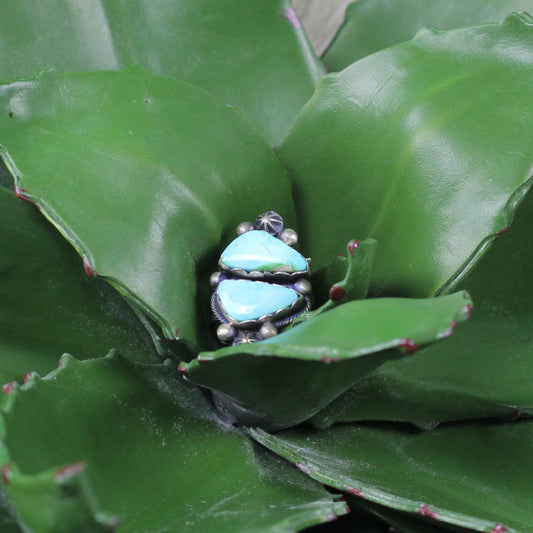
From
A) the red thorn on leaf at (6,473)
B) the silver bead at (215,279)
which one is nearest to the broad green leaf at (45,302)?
the silver bead at (215,279)

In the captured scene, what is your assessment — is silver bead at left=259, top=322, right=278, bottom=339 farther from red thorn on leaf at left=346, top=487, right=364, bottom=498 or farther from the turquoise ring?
red thorn on leaf at left=346, top=487, right=364, bottom=498

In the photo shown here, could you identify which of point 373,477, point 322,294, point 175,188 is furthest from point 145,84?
point 373,477

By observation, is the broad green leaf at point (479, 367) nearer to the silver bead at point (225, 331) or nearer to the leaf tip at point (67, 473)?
the silver bead at point (225, 331)

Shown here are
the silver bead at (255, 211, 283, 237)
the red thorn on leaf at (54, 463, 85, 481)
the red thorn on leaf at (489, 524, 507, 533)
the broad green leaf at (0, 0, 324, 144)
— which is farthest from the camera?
the broad green leaf at (0, 0, 324, 144)

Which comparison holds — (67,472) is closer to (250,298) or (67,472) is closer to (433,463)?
(250,298)

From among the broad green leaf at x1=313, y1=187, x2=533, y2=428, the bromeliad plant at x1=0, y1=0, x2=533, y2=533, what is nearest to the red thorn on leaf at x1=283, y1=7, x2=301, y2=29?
the bromeliad plant at x1=0, y1=0, x2=533, y2=533

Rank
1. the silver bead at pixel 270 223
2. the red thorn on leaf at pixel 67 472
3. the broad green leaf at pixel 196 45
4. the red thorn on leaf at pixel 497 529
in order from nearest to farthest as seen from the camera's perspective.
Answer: the red thorn on leaf at pixel 67 472 → the red thorn on leaf at pixel 497 529 → the silver bead at pixel 270 223 → the broad green leaf at pixel 196 45

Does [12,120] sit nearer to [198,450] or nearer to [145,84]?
[145,84]
